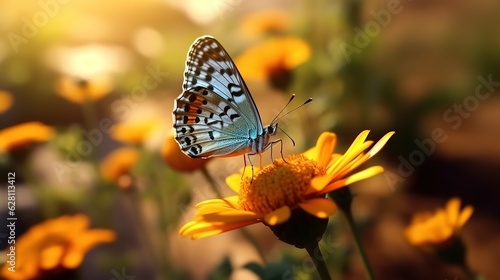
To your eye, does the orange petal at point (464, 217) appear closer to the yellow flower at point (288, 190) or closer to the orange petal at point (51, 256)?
the yellow flower at point (288, 190)

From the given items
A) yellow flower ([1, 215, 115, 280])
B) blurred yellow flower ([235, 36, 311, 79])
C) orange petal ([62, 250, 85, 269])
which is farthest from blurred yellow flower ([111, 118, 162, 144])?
orange petal ([62, 250, 85, 269])

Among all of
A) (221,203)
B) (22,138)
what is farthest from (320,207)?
(22,138)

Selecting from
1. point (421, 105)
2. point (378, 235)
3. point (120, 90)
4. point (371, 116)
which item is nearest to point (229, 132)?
point (378, 235)

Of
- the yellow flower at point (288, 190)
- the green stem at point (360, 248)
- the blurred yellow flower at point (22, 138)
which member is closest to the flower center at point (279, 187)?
the yellow flower at point (288, 190)

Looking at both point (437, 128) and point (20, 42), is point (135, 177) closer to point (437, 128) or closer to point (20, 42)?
point (437, 128)

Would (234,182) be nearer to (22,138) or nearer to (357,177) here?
(357,177)

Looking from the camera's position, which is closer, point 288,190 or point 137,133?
point 288,190
